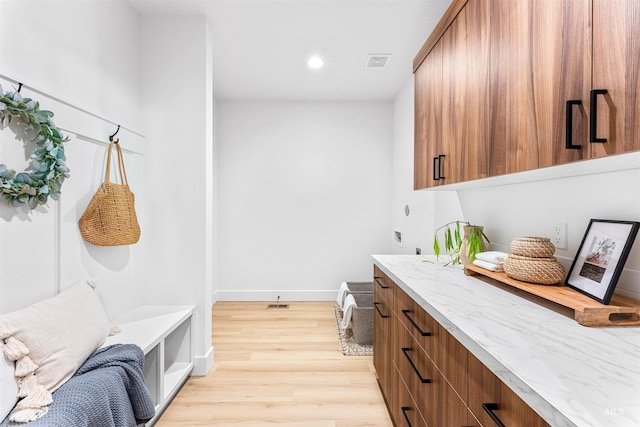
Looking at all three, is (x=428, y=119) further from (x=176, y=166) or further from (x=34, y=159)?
(x=34, y=159)

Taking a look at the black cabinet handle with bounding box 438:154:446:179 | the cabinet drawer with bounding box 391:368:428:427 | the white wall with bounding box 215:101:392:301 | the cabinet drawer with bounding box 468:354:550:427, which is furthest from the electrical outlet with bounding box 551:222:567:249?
the white wall with bounding box 215:101:392:301

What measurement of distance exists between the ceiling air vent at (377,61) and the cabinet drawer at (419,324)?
2.26m

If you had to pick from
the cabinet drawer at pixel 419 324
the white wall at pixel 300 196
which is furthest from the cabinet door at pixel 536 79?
the white wall at pixel 300 196

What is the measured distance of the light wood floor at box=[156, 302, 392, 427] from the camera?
1982 mm

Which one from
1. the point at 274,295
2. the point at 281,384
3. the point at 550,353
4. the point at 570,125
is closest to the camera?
the point at 550,353

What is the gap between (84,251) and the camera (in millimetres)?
1906

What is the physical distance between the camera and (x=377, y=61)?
3148 mm

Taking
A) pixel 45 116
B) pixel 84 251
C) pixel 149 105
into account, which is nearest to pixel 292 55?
pixel 149 105

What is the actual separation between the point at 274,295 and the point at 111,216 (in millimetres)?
2669

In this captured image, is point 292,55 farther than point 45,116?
Yes

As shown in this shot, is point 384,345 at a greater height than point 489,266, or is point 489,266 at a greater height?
point 489,266

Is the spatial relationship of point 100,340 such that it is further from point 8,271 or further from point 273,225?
point 273,225

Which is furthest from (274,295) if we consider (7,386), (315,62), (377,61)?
(7,386)

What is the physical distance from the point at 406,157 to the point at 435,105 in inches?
71.6
